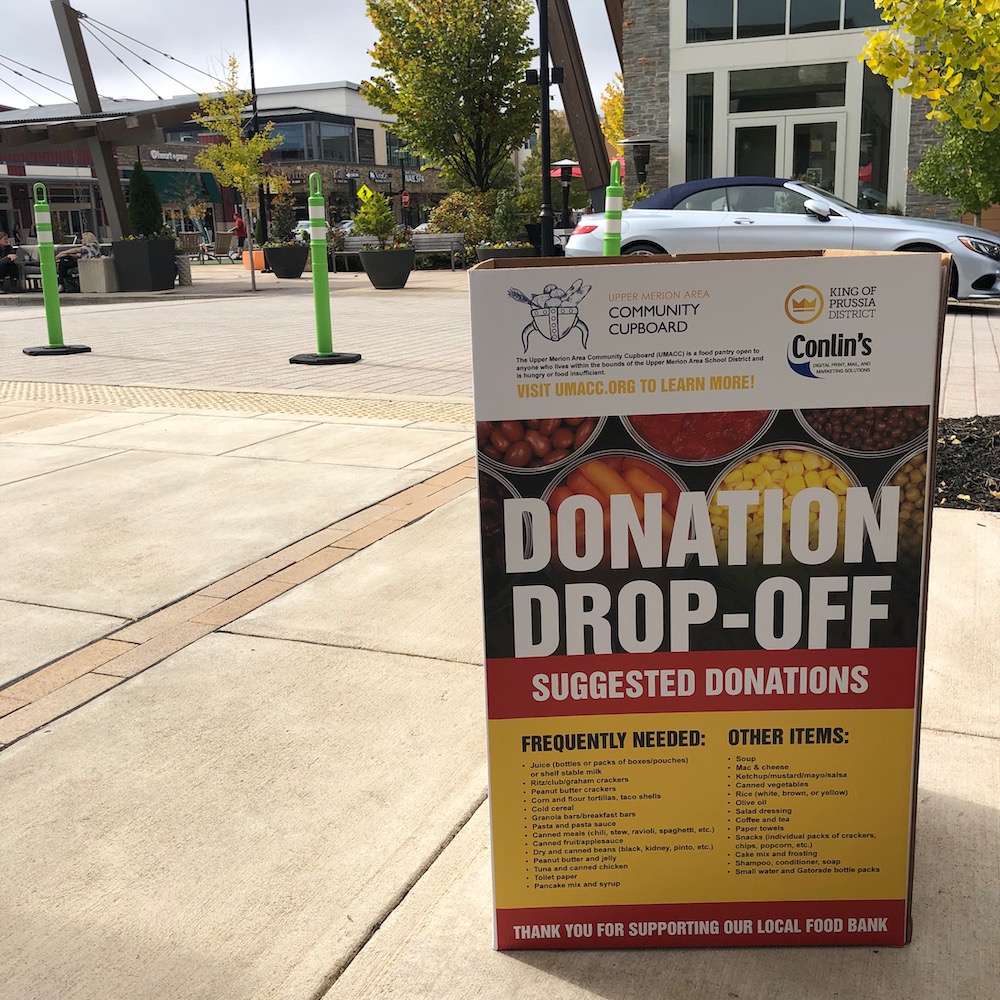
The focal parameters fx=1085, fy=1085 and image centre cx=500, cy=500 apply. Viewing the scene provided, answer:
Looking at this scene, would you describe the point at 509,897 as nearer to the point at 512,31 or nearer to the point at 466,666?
the point at 466,666

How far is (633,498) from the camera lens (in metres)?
1.85

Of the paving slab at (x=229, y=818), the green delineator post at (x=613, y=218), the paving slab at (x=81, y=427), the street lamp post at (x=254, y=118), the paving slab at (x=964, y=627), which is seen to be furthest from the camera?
the street lamp post at (x=254, y=118)

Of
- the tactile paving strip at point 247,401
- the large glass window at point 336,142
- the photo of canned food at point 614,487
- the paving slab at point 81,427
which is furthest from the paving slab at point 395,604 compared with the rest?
the large glass window at point 336,142

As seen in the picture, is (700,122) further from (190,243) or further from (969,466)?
(190,243)

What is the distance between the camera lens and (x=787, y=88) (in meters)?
24.1

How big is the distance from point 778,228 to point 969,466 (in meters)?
9.09

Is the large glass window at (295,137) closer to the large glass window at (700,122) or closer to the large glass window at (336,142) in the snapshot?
the large glass window at (336,142)

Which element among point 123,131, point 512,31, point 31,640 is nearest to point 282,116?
point 512,31

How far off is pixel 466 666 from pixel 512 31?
32.0 meters

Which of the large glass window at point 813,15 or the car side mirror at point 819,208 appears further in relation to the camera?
the large glass window at point 813,15

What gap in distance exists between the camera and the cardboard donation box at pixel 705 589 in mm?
1767

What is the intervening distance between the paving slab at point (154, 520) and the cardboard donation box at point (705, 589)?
2.30 metres

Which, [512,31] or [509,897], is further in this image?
[512,31]

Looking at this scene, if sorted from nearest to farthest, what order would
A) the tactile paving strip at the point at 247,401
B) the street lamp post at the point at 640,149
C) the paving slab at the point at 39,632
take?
the paving slab at the point at 39,632 → the tactile paving strip at the point at 247,401 → the street lamp post at the point at 640,149
